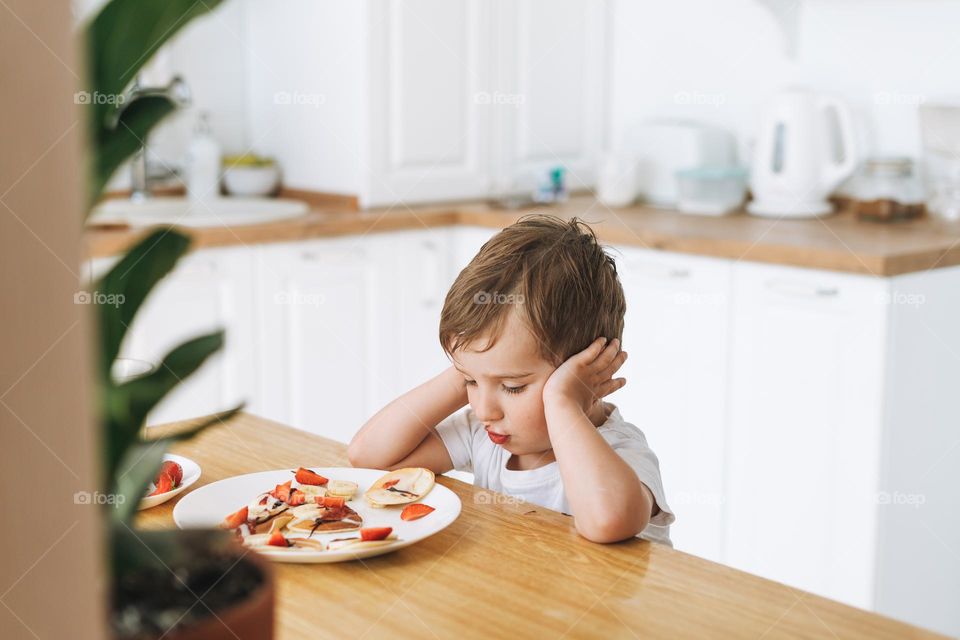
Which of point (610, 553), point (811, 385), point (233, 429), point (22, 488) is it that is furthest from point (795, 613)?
point (811, 385)

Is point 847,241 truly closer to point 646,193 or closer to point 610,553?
point 646,193

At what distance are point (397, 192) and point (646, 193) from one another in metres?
0.75

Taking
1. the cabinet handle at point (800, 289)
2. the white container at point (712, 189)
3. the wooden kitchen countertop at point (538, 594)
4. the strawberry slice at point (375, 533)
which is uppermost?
the white container at point (712, 189)

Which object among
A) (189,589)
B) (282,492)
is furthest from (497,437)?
(189,589)

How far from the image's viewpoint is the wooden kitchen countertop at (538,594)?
85 centimetres

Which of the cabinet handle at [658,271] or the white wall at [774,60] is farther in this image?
the white wall at [774,60]

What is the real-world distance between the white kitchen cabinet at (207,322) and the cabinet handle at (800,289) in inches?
47.7

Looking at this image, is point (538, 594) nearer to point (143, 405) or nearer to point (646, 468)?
point (646, 468)

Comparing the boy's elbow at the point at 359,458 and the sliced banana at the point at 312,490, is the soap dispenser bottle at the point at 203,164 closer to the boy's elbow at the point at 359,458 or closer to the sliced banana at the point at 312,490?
the boy's elbow at the point at 359,458

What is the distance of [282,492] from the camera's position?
1.10 m

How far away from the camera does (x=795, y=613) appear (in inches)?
34.5

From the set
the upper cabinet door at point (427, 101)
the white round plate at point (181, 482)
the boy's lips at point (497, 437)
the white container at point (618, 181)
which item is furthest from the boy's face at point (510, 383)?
the white container at point (618, 181)

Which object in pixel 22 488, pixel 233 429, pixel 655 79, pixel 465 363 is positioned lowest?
pixel 233 429

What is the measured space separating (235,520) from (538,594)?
31 cm
